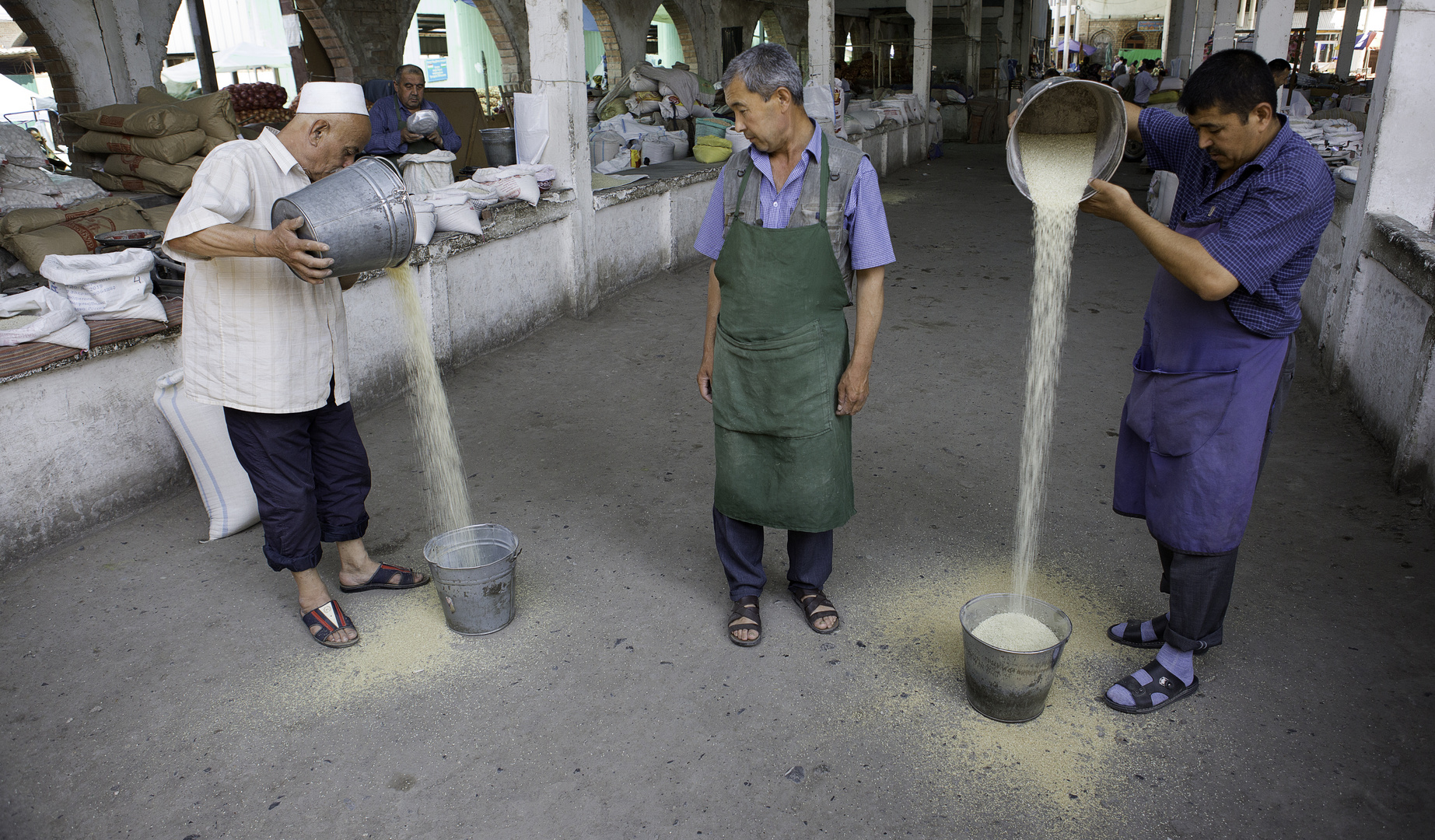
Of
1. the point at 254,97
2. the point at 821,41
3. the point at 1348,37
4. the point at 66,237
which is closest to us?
the point at 66,237

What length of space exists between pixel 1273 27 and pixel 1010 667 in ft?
24.8

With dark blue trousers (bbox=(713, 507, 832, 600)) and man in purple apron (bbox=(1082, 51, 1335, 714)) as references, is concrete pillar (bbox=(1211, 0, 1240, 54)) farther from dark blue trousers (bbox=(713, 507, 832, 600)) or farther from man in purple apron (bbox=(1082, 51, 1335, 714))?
dark blue trousers (bbox=(713, 507, 832, 600))

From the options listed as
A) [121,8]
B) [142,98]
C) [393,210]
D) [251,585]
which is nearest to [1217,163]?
[393,210]

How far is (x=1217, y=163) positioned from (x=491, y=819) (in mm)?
2138

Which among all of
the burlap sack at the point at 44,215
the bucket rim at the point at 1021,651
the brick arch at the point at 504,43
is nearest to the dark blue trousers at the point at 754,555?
the bucket rim at the point at 1021,651

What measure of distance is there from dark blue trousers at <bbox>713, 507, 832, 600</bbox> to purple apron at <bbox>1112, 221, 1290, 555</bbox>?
90 centimetres

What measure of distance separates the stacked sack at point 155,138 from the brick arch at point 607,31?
975 cm

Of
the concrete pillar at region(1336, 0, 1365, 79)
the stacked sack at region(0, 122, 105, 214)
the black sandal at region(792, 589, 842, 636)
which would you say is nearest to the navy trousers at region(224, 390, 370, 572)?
the black sandal at region(792, 589, 842, 636)

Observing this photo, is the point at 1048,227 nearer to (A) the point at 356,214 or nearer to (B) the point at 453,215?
(A) the point at 356,214

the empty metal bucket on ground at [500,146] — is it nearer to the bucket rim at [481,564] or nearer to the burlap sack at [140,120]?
the burlap sack at [140,120]

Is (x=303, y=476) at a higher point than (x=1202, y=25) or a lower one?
lower

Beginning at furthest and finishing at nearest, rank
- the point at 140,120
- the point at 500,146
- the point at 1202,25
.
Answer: the point at 1202,25 < the point at 500,146 < the point at 140,120

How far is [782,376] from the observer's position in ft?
7.73

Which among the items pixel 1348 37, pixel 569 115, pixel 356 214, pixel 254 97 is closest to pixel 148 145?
pixel 254 97
